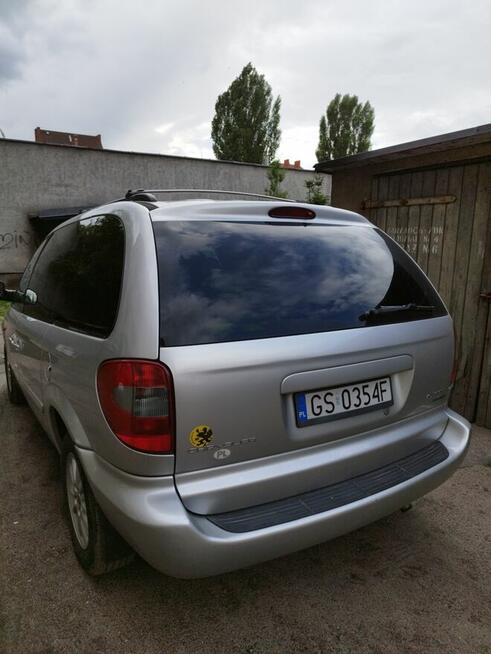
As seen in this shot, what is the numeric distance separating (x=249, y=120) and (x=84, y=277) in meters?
37.4

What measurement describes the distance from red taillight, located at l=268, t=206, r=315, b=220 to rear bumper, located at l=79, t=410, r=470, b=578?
120cm

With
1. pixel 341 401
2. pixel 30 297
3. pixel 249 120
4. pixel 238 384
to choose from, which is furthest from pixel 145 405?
pixel 249 120

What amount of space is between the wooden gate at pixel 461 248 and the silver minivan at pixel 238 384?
2.02 meters

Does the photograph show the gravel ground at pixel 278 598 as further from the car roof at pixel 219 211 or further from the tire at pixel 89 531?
the car roof at pixel 219 211

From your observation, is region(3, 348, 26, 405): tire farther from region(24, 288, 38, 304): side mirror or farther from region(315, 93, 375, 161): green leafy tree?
region(315, 93, 375, 161): green leafy tree

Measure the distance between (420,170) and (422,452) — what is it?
10.2 ft

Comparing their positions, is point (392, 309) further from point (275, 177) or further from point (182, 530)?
point (275, 177)

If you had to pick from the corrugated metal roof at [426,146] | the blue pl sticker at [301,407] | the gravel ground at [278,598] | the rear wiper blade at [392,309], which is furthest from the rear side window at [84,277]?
the corrugated metal roof at [426,146]

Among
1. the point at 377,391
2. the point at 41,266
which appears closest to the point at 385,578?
the point at 377,391

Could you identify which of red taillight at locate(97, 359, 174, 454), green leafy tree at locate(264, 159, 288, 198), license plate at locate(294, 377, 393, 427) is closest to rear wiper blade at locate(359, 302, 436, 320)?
license plate at locate(294, 377, 393, 427)

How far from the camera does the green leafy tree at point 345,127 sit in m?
40.0

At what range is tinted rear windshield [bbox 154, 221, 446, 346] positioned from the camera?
62.6 inches

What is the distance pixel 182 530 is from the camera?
147cm

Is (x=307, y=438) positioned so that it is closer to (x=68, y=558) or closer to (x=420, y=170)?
(x=68, y=558)
